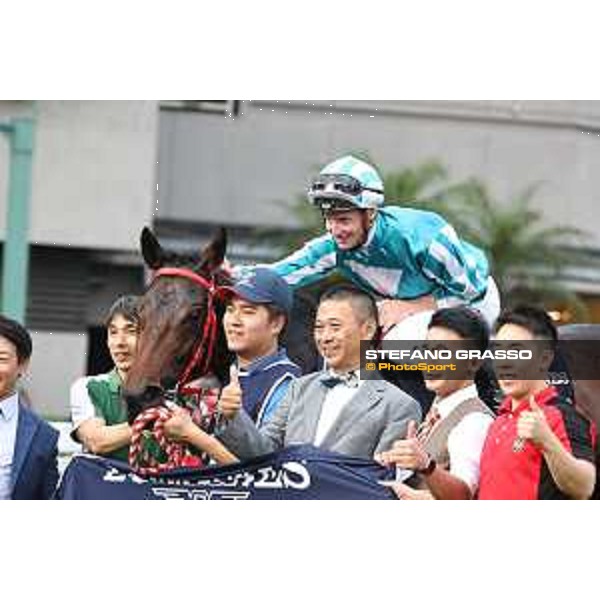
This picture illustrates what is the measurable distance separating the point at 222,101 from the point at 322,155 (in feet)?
1.39

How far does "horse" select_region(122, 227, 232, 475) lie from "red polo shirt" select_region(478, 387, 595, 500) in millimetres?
1049

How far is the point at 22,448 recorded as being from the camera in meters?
7.48

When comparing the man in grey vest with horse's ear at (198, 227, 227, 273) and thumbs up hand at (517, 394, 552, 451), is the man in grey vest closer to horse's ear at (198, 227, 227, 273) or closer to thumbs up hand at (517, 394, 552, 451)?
thumbs up hand at (517, 394, 552, 451)

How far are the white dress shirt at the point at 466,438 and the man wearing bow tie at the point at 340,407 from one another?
134mm

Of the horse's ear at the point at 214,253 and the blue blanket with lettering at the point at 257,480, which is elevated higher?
the horse's ear at the point at 214,253

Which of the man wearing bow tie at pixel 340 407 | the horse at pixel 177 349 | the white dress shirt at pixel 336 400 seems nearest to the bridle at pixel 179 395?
the horse at pixel 177 349

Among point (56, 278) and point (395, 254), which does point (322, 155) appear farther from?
point (56, 278)

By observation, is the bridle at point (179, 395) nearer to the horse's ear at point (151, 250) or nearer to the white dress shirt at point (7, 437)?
the horse's ear at point (151, 250)

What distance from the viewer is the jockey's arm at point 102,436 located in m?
7.35

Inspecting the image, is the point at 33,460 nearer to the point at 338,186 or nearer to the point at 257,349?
the point at 257,349

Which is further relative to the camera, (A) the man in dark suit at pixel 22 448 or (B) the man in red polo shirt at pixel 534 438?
(A) the man in dark suit at pixel 22 448

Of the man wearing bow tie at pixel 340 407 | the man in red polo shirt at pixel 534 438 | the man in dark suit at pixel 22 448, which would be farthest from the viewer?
the man in dark suit at pixel 22 448

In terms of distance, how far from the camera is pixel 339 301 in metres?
7.27
